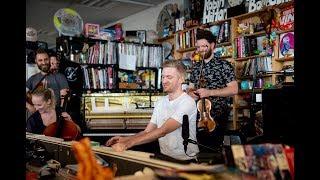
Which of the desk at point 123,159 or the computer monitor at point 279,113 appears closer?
the desk at point 123,159

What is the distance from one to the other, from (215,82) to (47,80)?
2.34m

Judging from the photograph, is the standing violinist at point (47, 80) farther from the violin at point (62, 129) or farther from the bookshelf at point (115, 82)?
the violin at point (62, 129)

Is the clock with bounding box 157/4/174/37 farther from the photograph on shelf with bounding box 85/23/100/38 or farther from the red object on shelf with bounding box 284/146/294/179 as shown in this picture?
the red object on shelf with bounding box 284/146/294/179

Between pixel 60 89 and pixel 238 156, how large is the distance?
157 inches

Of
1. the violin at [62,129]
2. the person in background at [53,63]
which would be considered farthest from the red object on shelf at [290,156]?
the person in background at [53,63]

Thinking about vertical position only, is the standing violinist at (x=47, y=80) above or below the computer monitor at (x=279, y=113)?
above

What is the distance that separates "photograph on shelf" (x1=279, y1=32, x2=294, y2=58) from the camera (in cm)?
513

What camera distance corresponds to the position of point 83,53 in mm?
5691

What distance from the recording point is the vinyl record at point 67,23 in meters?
5.56

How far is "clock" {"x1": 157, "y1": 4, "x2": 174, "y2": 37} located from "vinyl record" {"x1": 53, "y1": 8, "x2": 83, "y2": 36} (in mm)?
2513

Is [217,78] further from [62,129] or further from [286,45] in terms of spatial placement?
[286,45]

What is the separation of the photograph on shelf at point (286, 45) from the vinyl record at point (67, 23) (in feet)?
10.1

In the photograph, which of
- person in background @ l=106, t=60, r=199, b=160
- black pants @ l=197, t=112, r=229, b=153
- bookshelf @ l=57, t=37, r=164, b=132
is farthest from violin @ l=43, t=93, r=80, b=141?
black pants @ l=197, t=112, r=229, b=153

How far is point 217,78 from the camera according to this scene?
12.5 ft
